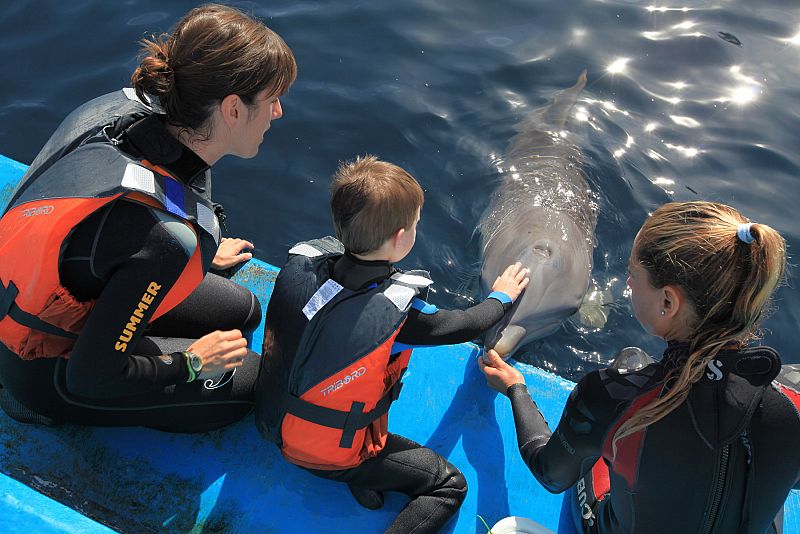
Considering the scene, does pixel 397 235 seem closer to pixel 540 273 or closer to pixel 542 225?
pixel 540 273

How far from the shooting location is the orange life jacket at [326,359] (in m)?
2.79

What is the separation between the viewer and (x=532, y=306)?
4.27 m

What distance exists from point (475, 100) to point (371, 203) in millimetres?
3937

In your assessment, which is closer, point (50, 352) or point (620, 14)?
point (50, 352)

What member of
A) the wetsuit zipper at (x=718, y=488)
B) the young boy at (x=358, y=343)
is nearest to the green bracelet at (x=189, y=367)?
the young boy at (x=358, y=343)

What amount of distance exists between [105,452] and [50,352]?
649 mm

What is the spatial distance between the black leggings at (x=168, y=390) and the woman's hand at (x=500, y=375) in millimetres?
1102

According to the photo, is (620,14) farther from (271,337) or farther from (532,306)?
(271,337)

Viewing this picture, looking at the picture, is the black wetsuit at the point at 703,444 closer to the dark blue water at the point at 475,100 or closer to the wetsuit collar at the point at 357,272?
the wetsuit collar at the point at 357,272

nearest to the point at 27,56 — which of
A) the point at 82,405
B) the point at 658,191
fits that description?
the point at 82,405

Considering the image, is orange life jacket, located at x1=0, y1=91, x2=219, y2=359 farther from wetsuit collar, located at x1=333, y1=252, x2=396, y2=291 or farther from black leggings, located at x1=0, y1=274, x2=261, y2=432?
wetsuit collar, located at x1=333, y1=252, x2=396, y2=291

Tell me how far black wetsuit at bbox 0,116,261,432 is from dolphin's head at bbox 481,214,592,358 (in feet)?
5.03

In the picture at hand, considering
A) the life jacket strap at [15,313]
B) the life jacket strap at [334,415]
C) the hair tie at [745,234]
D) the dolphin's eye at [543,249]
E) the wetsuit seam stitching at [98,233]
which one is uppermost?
the hair tie at [745,234]

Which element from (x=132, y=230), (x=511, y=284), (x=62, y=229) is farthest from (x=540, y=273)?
(x=62, y=229)
